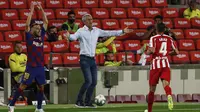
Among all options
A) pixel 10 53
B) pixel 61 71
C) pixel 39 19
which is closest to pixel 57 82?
pixel 61 71

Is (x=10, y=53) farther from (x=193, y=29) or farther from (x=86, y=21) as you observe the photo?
(x=193, y=29)

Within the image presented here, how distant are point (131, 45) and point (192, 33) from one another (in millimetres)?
2480

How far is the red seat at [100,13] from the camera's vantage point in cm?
2316

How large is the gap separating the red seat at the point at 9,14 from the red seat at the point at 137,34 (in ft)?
11.5

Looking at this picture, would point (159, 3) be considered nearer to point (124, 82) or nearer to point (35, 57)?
point (124, 82)

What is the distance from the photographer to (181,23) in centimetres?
2384

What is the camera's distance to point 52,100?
19172mm

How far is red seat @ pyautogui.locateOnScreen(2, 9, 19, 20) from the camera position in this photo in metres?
22.2

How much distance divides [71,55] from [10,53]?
5.49ft

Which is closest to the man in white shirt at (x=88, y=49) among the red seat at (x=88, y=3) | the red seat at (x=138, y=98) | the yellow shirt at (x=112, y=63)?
the yellow shirt at (x=112, y=63)

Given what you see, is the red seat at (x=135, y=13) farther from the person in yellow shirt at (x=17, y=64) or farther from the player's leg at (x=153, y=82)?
the player's leg at (x=153, y=82)

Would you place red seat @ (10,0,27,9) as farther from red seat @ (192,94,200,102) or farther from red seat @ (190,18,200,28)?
red seat @ (192,94,200,102)

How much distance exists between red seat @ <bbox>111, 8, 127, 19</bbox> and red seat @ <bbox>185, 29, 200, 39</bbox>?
203cm

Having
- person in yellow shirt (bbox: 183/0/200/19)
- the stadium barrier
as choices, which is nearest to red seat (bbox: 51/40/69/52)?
the stadium barrier
